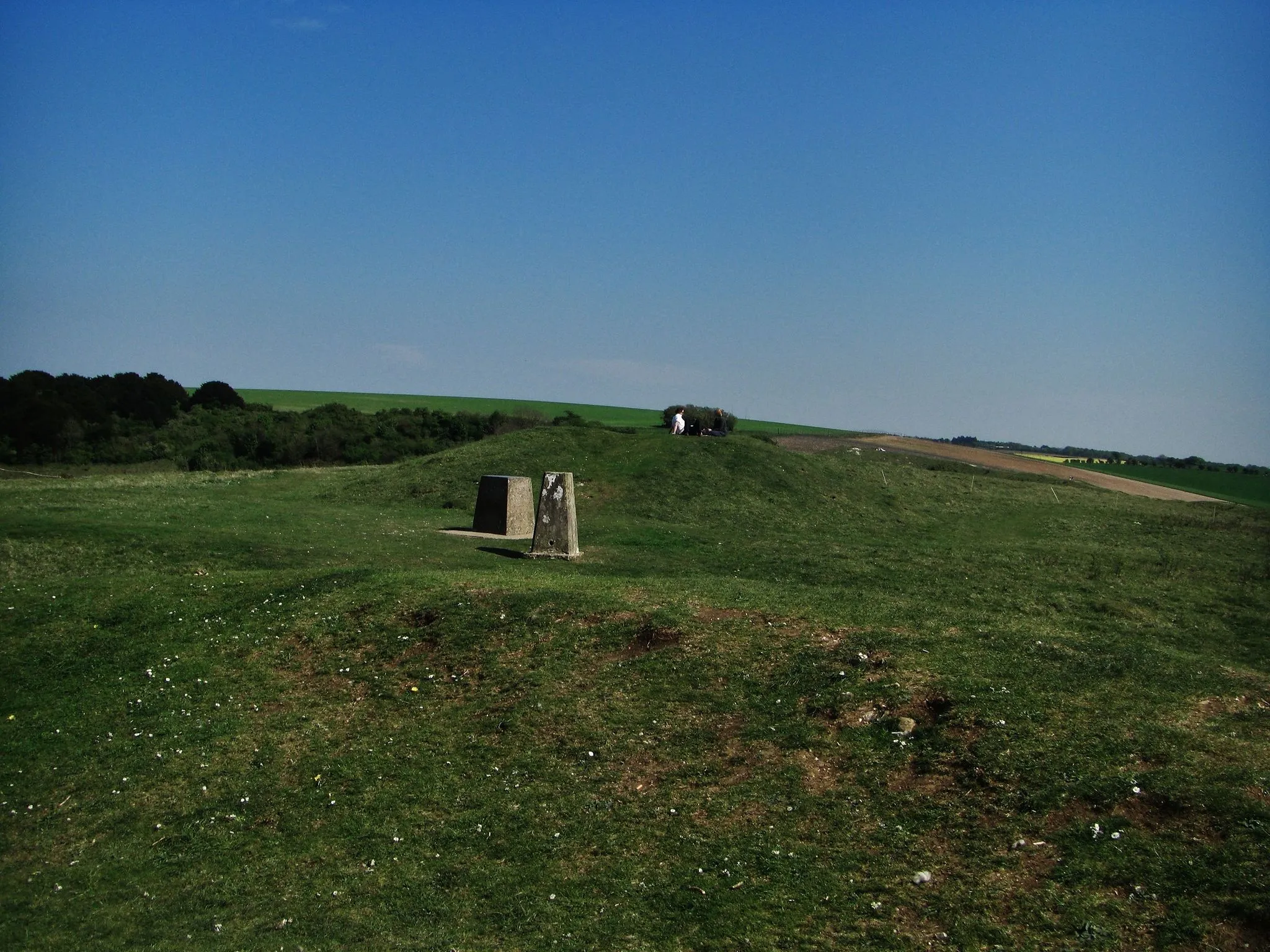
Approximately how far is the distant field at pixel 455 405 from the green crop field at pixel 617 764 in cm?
8681

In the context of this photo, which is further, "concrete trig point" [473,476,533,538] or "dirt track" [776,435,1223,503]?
"dirt track" [776,435,1223,503]

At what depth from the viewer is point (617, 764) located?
10.9 metres

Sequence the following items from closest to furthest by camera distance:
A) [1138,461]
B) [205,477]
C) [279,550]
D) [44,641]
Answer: [44,641] < [279,550] < [205,477] < [1138,461]

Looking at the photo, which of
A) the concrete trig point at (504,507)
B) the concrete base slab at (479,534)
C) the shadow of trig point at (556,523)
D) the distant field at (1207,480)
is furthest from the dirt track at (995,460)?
the shadow of trig point at (556,523)

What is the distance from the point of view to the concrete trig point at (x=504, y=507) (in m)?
25.3

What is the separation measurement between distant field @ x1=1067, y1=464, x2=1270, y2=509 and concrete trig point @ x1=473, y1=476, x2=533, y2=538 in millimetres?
40477

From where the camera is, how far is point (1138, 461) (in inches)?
3612

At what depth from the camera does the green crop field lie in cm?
825

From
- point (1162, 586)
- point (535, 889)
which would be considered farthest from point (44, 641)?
point (1162, 586)

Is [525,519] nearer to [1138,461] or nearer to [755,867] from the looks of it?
[755,867]

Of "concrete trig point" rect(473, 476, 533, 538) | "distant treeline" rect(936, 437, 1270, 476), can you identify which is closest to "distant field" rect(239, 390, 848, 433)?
"distant treeline" rect(936, 437, 1270, 476)

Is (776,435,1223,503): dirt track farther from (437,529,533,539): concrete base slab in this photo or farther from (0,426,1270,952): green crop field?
(0,426,1270,952): green crop field

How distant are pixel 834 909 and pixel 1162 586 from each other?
17718mm

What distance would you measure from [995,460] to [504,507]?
4374 cm
